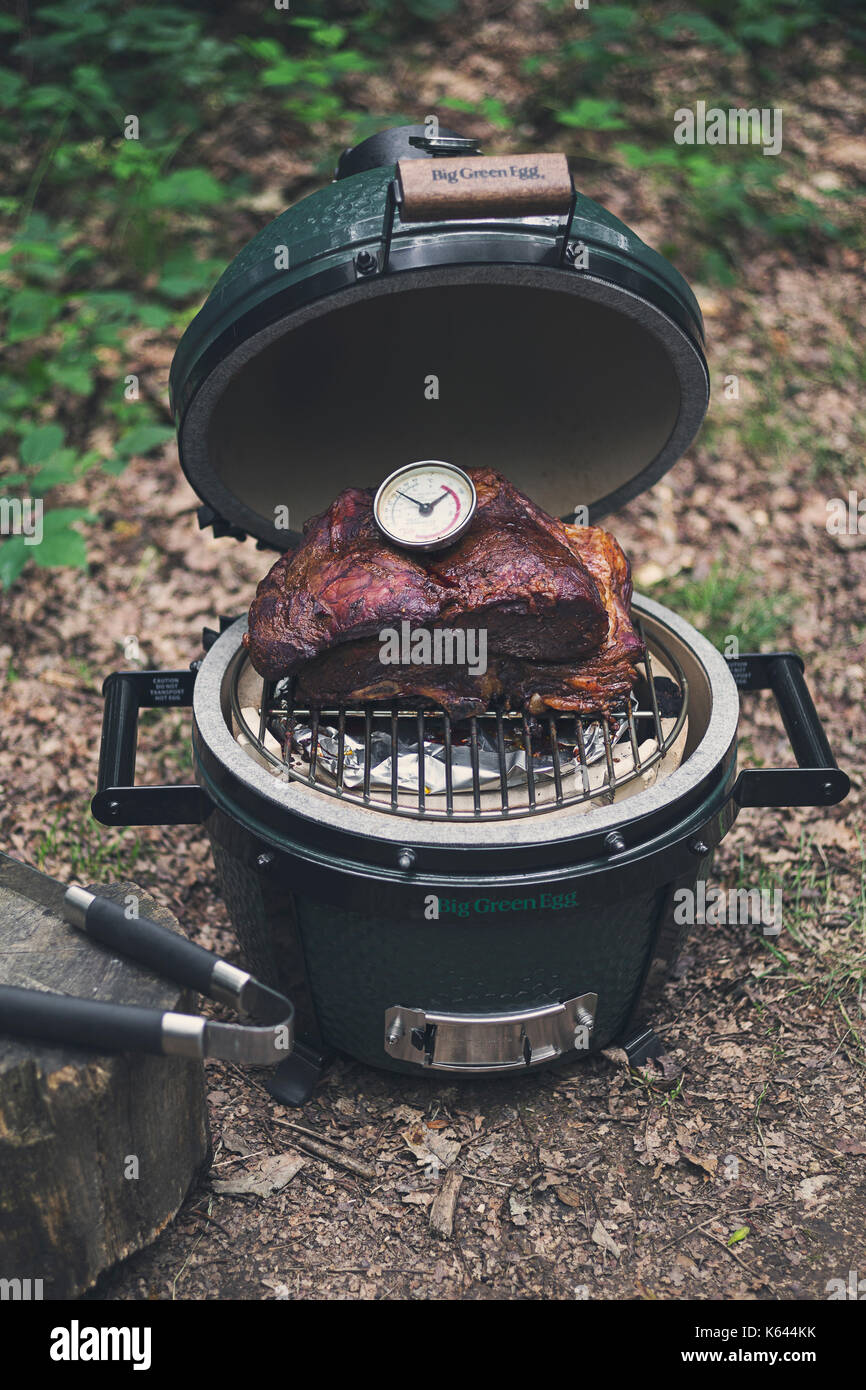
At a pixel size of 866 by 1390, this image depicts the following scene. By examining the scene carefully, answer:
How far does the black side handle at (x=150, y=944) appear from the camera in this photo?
2594 mm

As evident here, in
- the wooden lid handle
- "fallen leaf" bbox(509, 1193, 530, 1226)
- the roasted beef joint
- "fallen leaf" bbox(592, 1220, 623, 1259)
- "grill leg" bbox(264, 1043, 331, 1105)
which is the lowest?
"fallen leaf" bbox(592, 1220, 623, 1259)

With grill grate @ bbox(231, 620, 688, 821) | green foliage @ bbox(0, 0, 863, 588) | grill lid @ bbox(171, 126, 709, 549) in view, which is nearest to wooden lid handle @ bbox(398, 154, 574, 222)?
grill lid @ bbox(171, 126, 709, 549)

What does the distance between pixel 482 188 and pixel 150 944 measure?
1977 millimetres

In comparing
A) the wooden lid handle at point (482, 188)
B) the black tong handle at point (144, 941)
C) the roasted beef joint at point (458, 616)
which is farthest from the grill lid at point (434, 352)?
the black tong handle at point (144, 941)

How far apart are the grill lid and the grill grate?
0.66 m

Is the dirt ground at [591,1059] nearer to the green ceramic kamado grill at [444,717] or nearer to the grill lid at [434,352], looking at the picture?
the green ceramic kamado grill at [444,717]

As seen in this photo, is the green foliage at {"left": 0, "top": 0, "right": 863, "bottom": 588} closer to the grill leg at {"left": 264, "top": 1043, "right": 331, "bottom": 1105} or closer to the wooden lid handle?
the wooden lid handle

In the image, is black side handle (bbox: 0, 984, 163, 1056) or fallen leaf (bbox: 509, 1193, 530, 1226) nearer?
black side handle (bbox: 0, 984, 163, 1056)

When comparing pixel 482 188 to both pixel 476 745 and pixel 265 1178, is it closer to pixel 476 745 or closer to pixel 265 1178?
pixel 476 745

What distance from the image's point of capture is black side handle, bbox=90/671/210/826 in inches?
120

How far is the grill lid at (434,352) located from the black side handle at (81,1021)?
150cm

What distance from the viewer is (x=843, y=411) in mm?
6082

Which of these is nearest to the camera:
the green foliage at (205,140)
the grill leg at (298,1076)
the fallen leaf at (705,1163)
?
the fallen leaf at (705,1163)

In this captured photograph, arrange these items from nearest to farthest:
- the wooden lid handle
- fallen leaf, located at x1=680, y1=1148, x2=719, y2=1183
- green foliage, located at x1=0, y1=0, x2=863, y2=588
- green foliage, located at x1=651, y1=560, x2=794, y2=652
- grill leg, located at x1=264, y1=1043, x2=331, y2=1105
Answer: the wooden lid handle
fallen leaf, located at x1=680, y1=1148, x2=719, y2=1183
grill leg, located at x1=264, y1=1043, x2=331, y2=1105
green foliage, located at x1=651, y1=560, x2=794, y2=652
green foliage, located at x1=0, y1=0, x2=863, y2=588
